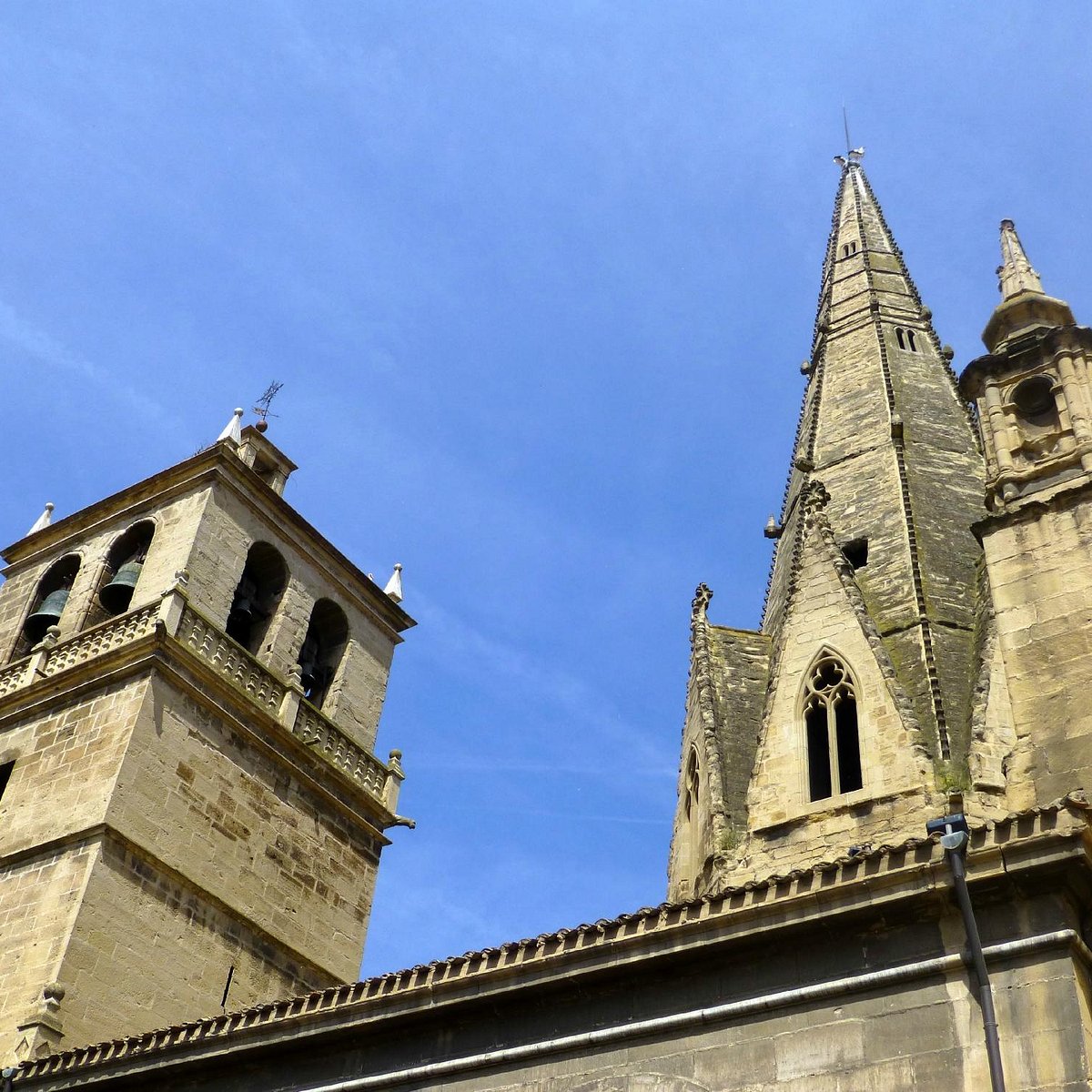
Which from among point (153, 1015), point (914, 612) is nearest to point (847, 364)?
point (914, 612)

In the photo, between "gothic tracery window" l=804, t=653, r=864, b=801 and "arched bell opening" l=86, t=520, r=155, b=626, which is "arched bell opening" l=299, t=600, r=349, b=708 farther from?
"gothic tracery window" l=804, t=653, r=864, b=801

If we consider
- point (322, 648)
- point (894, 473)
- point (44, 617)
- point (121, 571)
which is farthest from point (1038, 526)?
point (44, 617)

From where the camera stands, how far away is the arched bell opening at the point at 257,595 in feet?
64.5

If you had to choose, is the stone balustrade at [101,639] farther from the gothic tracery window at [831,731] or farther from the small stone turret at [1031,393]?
the small stone turret at [1031,393]

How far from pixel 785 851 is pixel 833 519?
5877 mm

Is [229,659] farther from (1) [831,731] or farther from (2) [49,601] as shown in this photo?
(1) [831,731]

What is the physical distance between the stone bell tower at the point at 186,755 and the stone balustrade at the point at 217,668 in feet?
0.11

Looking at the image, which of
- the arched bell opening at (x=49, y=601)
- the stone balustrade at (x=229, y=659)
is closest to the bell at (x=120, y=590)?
the arched bell opening at (x=49, y=601)

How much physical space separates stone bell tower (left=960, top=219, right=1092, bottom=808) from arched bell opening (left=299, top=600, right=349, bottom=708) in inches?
384

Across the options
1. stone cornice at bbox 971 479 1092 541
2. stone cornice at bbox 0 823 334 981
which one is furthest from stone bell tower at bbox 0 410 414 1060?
stone cornice at bbox 971 479 1092 541

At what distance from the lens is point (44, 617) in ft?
66.3

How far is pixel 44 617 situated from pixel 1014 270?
1395 centimetres

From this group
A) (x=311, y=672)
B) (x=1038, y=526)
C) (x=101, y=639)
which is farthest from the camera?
(x=311, y=672)

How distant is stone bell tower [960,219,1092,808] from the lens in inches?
488
